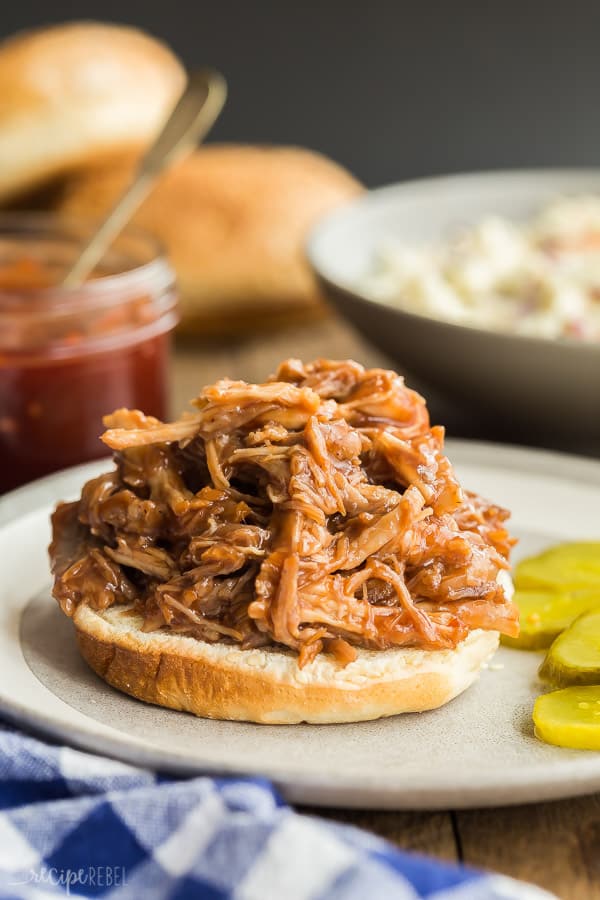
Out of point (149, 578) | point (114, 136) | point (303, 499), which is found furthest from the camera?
point (114, 136)

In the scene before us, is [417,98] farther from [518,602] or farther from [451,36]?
[518,602]

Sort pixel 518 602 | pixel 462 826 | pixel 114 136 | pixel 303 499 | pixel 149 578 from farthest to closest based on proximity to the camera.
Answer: pixel 114 136
pixel 518 602
pixel 149 578
pixel 303 499
pixel 462 826

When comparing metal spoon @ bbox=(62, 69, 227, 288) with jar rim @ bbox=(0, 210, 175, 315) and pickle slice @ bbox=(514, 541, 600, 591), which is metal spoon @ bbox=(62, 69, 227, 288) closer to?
jar rim @ bbox=(0, 210, 175, 315)

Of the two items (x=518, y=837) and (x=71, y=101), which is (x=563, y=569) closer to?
(x=518, y=837)

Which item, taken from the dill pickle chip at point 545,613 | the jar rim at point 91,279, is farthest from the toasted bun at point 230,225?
the dill pickle chip at point 545,613

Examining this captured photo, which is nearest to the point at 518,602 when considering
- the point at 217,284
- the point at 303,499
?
the point at 303,499
